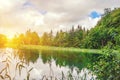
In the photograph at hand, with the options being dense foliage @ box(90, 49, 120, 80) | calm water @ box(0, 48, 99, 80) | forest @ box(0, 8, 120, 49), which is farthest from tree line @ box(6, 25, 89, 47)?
dense foliage @ box(90, 49, 120, 80)

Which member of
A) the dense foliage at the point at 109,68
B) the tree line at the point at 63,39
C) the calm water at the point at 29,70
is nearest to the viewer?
the calm water at the point at 29,70

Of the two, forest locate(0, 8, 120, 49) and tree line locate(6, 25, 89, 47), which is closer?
forest locate(0, 8, 120, 49)

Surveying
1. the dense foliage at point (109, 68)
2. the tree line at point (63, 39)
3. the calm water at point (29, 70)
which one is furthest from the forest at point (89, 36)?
the dense foliage at point (109, 68)

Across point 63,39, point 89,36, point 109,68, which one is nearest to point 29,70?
point 109,68

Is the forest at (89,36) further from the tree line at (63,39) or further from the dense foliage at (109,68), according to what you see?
the dense foliage at (109,68)

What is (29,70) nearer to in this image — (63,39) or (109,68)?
(109,68)

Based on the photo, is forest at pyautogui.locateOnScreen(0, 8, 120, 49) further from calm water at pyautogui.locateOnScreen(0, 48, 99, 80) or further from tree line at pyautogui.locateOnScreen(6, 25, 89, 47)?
calm water at pyautogui.locateOnScreen(0, 48, 99, 80)

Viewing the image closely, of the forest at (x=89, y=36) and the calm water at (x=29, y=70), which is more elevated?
the forest at (x=89, y=36)

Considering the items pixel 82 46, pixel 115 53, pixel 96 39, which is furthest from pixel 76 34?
pixel 115 53

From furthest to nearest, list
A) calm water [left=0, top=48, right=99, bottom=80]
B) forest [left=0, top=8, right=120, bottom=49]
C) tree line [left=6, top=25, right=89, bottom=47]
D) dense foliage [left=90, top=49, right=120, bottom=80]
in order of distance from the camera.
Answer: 1. tree line [left=6, top=25, right=89, bottom=47]
2. forest [left=0, top=8, right=120, bottom=49]
3. dense foliage [left=90, top=49, right=120, bottom=80]
4. calm water [left=0, top=48, right=99, bottom=80]

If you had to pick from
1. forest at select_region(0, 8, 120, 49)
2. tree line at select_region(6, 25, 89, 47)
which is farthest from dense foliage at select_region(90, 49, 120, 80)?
tree line at select_region(6, 25, 89, 47)

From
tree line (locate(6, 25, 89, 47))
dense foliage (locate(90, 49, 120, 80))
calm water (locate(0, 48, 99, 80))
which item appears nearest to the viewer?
calm water (locate(0, 48, 99, 80))

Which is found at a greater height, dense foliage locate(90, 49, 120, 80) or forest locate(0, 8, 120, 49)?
forest locate(0, 8, 120, 49)

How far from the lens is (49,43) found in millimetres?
138125
